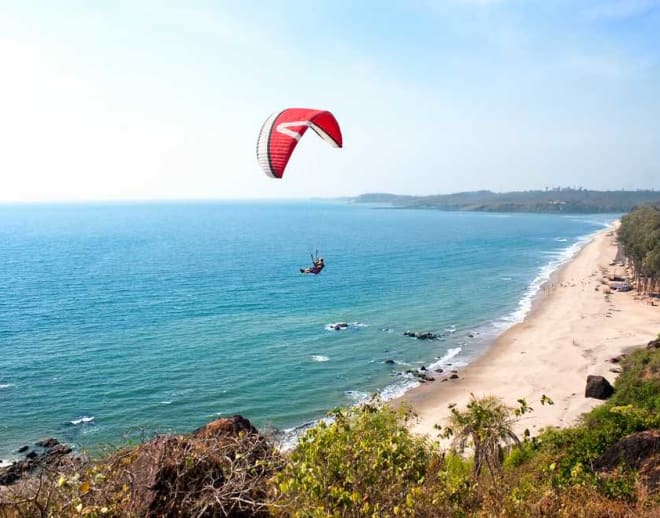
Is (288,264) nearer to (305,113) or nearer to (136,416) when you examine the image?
(136,416)

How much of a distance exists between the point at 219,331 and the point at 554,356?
34337 mm

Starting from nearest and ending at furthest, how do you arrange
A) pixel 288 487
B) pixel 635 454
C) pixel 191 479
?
pixel 288 487 → pixel 191 479 → pixel 635 454

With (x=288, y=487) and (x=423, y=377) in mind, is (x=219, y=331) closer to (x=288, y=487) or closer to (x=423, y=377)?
(x=423, y=377)

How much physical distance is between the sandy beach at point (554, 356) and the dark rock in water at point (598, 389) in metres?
0.69

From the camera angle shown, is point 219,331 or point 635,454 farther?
point 219,331

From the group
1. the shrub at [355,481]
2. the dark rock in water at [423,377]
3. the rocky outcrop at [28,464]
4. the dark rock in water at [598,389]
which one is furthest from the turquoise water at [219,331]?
the shrub at [355,481]

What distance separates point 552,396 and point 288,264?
68.3 metres

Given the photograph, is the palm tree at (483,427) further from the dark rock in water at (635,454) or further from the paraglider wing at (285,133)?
the paraglider wing at (285,133)

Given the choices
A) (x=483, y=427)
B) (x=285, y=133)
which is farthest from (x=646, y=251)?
(x=285, y=133)

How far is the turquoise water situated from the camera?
1442 inches

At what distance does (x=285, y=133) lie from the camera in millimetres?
17828

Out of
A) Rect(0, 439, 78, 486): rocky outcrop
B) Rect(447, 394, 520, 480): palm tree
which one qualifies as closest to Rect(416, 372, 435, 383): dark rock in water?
Rect(447, 394, 520, 480): palm tree

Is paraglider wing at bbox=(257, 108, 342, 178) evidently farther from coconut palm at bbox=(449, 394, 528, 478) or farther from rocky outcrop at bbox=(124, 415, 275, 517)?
rocky outcrop at bbox=(124, 415, 275, 517)

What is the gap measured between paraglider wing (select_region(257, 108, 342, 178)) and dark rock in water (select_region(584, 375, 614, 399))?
98.8 ft
